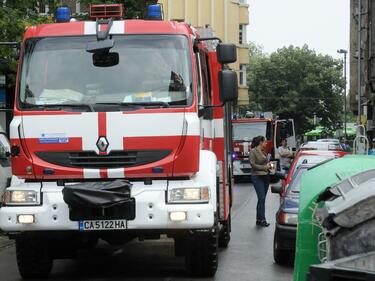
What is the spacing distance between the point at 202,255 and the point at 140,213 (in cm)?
115

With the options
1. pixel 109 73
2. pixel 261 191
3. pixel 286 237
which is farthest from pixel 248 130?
pixel 109 73

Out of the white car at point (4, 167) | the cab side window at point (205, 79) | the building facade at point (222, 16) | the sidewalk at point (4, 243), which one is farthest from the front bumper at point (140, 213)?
the building facade at point (222, 16)

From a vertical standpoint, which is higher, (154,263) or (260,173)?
(260,173)

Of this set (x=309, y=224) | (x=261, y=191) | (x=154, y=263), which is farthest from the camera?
(x=261, y=191)

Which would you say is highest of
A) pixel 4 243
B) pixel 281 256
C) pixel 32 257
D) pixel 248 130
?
pixel 248 130

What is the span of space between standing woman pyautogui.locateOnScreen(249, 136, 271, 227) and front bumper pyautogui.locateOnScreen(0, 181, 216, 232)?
671 cm

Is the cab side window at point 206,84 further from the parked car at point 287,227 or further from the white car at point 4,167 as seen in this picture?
the white car at point 4,167

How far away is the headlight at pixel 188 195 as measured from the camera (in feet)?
25.9

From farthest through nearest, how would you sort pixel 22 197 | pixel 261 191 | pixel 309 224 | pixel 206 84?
1. pixel 261 191
2. pixel 206 84
3. pixel 22 197
4. pixel 309 224

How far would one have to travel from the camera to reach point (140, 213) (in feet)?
25.7

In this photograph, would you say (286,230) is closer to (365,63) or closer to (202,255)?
(202,255)

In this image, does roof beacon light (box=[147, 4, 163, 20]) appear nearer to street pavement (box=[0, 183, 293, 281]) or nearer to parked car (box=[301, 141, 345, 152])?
street pavement (box=[0, 183, 293, 281])

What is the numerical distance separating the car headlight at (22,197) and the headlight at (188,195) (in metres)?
1.54

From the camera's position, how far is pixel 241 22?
55500 mm
